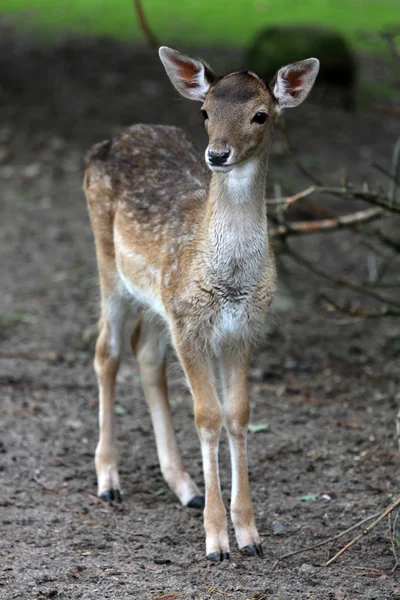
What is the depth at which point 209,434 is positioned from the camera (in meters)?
5.64

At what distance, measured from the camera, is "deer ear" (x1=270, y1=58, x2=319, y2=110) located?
18.1 ft

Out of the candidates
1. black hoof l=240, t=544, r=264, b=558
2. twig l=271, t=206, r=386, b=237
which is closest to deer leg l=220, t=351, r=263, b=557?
black hoof l=240, t=544, r=264, b=558

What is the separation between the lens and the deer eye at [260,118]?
17.5ft

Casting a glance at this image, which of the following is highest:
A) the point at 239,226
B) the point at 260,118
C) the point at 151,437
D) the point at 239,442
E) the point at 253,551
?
the point at 260,118

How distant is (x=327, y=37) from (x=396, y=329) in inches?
325

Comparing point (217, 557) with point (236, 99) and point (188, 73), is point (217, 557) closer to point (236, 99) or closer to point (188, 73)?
point (236, 99)

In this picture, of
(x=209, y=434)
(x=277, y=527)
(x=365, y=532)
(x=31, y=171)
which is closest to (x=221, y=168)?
(x=209, y=434)

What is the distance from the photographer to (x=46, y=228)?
39.6 feet

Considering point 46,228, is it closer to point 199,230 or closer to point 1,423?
point 1,423

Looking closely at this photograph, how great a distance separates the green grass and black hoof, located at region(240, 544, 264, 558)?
51.0ft

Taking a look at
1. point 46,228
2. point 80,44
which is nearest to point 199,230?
point 46,228

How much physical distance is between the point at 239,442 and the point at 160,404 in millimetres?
1213

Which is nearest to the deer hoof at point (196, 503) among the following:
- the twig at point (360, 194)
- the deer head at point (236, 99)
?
the twig at point (360, 194)

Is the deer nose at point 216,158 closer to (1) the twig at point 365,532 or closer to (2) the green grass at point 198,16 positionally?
(1) the twig at point 365,532
